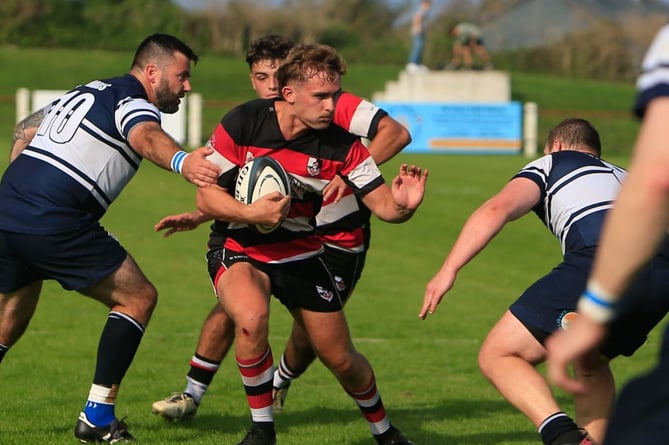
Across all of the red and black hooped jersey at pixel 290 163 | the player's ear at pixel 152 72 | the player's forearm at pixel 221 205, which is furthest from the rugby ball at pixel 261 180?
the player's ear at pixel 152 72

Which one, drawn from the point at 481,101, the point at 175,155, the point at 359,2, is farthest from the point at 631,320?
the point at 359,2

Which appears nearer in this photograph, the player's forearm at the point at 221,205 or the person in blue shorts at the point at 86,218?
A: the player's forearm at the point at 221,205

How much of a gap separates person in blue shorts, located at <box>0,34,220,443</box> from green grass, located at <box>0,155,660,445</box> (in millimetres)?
576

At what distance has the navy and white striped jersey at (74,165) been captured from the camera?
6301mm

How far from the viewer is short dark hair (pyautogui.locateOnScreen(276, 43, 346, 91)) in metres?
6.13

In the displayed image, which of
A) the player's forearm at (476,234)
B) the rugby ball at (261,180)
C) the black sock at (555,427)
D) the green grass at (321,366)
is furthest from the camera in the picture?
the green grass at (321,366)

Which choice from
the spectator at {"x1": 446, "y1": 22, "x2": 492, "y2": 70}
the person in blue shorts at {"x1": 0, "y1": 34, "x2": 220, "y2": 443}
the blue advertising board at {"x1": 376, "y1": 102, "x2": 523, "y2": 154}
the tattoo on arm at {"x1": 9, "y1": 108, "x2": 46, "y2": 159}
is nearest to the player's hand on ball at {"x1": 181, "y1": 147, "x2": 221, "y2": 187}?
the person in blue shorts at {"x1": 0, "y1": 34, "x2": 220, "y2": 443}

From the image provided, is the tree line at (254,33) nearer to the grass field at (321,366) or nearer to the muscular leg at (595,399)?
the grass field at (321,366)

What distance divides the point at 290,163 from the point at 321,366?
366cm

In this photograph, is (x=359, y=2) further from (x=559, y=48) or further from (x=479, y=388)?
(x=479, y=388)

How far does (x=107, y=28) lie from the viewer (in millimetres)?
54844

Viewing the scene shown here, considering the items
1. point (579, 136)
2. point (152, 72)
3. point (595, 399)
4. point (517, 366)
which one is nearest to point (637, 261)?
point (517, 366)

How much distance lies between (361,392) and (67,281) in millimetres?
1666

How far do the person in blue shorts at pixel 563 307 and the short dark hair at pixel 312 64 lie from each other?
120 centimetres
